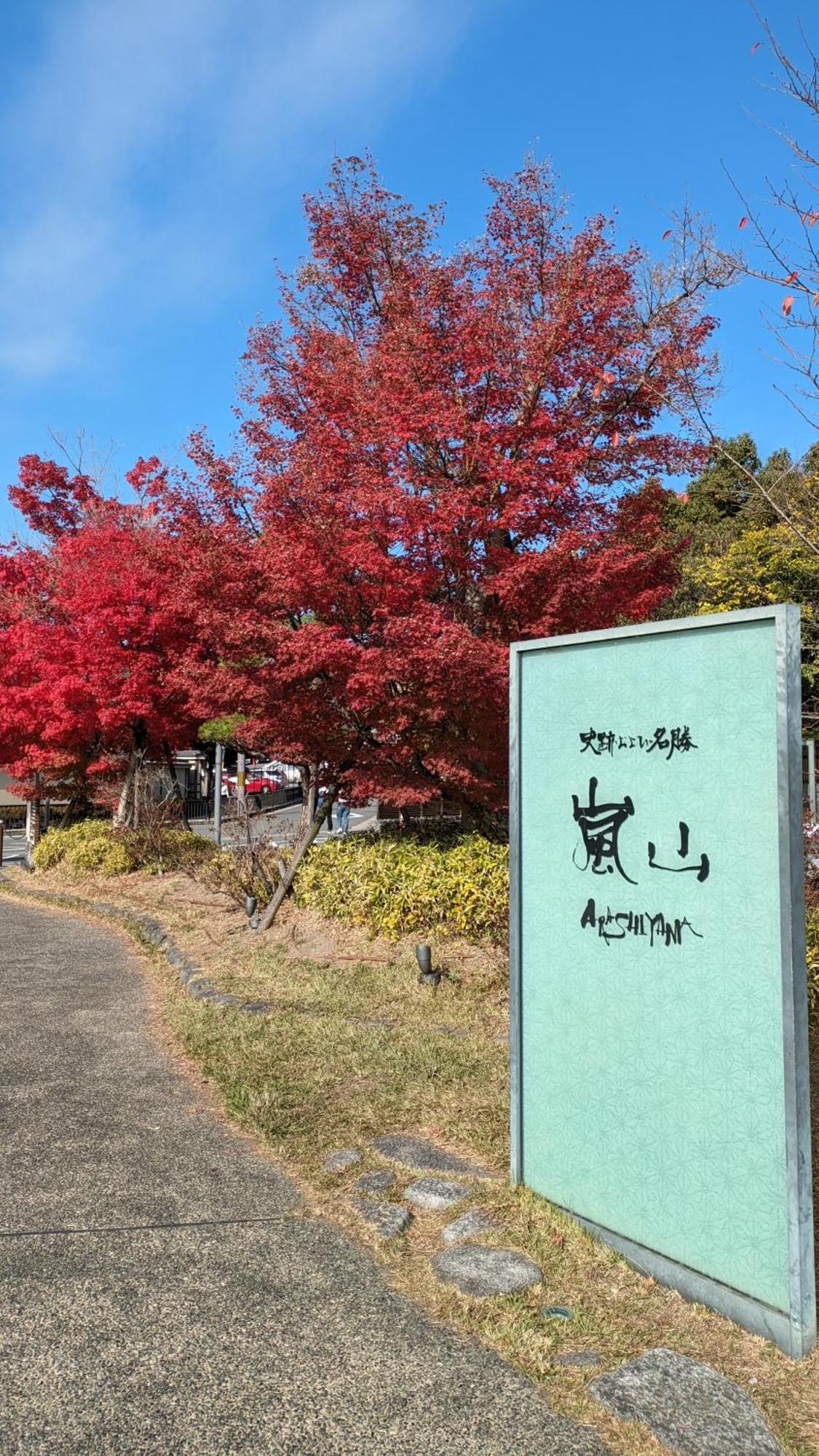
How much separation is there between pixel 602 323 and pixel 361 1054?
22.2 ft

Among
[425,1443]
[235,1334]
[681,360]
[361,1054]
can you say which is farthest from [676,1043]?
[681,360]

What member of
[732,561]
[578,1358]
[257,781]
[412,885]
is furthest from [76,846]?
[257,781]

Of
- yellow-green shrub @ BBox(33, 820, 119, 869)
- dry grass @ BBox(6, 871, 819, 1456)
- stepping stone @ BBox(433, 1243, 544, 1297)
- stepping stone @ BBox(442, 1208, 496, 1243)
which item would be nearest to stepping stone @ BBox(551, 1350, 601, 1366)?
dry grass @ BBox(6, 871, 819, 1456)

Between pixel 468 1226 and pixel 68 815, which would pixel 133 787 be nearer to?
pixel 68 815

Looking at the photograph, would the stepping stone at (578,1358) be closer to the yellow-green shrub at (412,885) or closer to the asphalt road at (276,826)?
the yellow-green shrub at (412,885)

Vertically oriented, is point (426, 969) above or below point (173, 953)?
above

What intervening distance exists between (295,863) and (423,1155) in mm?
5829

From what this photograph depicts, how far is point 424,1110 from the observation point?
4.75m

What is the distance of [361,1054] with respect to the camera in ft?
18.4

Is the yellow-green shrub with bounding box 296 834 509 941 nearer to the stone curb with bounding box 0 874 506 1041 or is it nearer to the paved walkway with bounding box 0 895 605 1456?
the stone curb with bounding box 0 874 506 1041

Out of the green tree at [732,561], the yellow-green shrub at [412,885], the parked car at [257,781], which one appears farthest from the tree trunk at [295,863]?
the parked car at [257,781]

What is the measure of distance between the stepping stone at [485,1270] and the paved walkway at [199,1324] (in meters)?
0.23

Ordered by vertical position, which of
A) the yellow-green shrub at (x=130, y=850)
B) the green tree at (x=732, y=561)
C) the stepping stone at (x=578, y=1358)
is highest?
the green tree at (x=732, y=561)

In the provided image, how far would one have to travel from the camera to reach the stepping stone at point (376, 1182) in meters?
3.91
